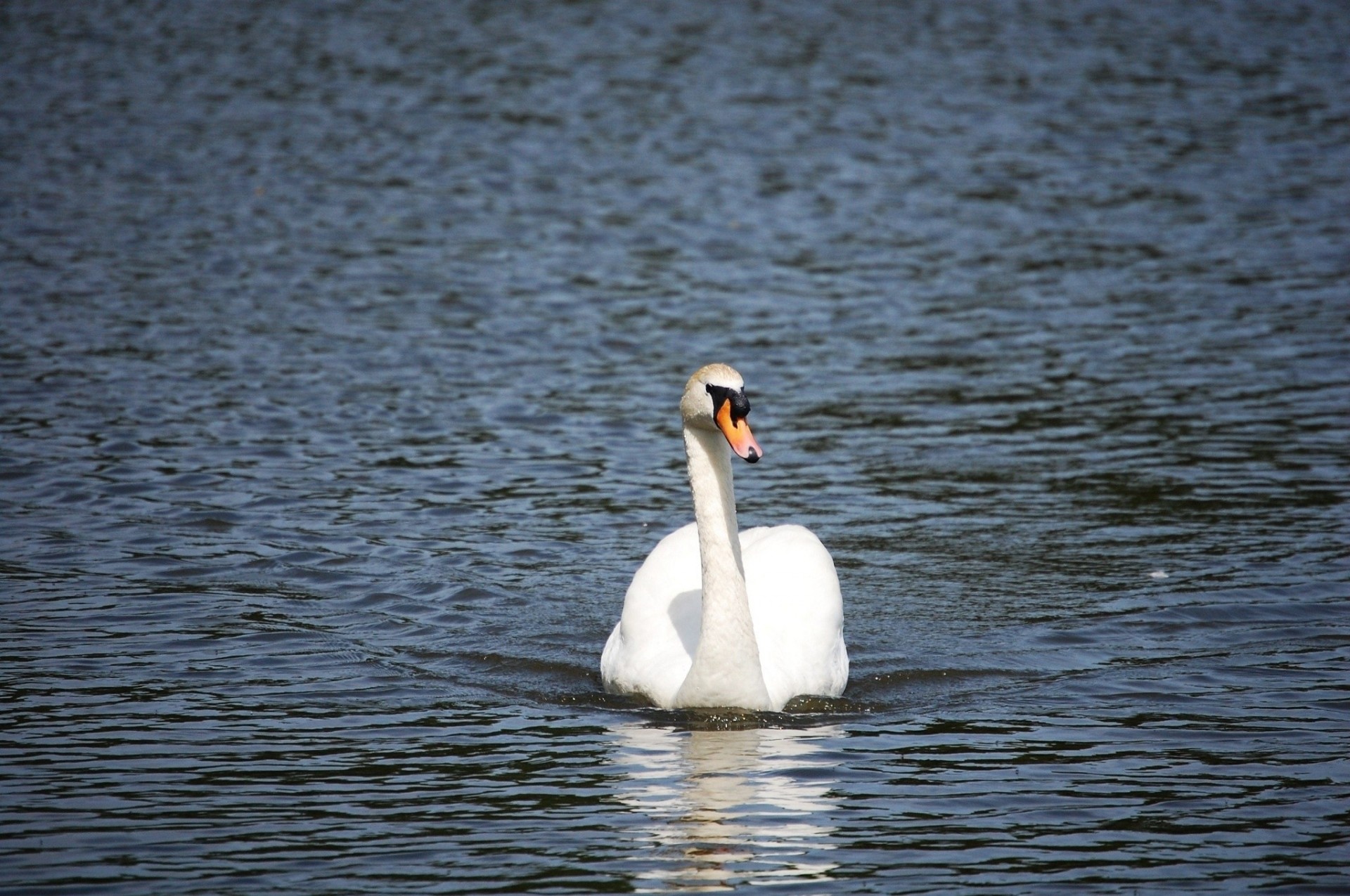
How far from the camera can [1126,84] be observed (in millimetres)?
28750

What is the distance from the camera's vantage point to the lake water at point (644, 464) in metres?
7.38

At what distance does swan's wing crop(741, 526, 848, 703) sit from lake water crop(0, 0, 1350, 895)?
0.70ft

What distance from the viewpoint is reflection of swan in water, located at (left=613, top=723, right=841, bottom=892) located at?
22.5 ft

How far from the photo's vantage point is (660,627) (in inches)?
366

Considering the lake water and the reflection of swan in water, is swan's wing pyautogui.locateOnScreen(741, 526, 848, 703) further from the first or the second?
the reflection of swan in water

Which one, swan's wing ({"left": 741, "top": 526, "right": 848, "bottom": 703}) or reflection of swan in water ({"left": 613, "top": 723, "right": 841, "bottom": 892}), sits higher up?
swan's wing ({"left": 741, "top": 526, "right": 848, "bottom": 703})

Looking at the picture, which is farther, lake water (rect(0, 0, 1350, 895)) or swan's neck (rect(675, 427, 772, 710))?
swan's neck (rect(675, 427, 772, 710))

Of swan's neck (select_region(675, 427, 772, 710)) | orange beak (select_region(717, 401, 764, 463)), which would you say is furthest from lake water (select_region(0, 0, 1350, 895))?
orange beak (select_region(717, 401, 764, 463))

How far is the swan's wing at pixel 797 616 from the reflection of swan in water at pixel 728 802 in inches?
16.5

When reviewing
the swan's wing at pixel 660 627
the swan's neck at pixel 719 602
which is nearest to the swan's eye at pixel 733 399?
the swan's neck at pixel 719 602

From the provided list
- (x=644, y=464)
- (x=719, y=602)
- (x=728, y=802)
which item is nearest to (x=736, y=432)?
(x=719, y=602)

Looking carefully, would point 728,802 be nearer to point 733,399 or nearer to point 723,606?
point 723,606

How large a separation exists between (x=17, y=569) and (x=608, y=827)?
4.96m

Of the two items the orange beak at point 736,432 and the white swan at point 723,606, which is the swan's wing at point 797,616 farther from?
the orange beak at point 736,432
